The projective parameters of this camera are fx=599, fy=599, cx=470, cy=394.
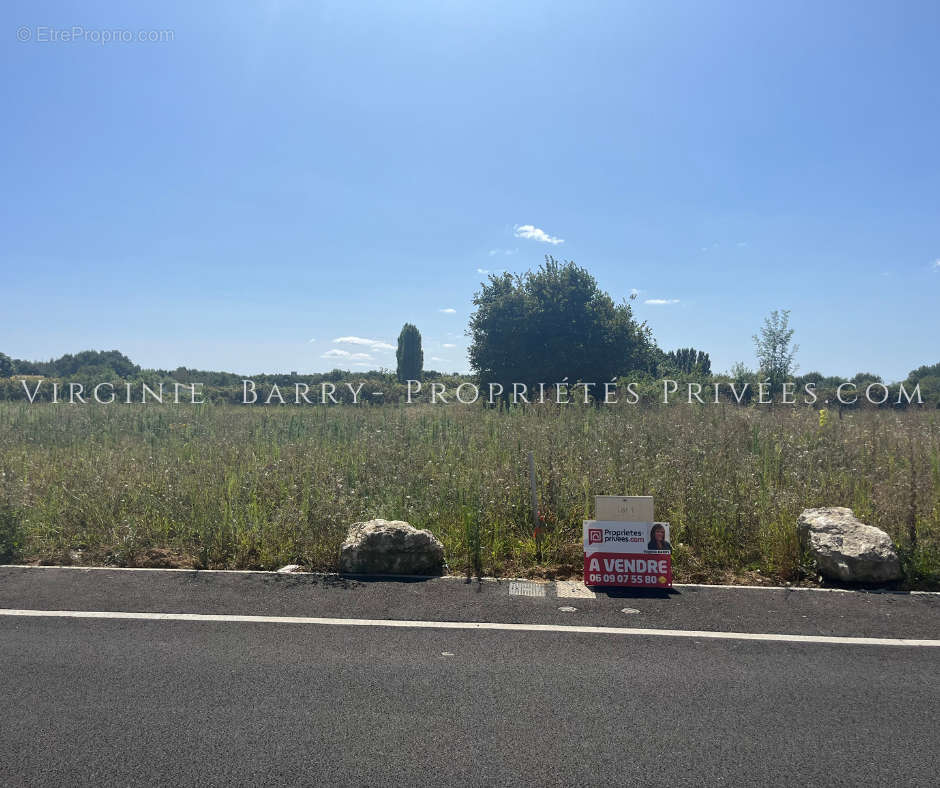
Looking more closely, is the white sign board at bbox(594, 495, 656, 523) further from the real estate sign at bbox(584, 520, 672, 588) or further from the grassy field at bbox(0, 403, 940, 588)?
the grassy field at bbox(0, 403, 940, 588)

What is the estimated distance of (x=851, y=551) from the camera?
5.86 meters

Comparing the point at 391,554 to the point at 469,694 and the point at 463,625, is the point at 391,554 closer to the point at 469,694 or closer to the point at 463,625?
the point at 463,625

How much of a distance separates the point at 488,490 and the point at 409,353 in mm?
46617

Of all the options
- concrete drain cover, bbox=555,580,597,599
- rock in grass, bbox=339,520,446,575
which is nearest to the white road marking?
concrete drain cover, bbox=555,580,597,599

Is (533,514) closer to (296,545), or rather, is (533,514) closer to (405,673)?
(296,545)

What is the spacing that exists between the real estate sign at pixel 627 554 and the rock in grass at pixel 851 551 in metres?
1.53

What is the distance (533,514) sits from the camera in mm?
7520

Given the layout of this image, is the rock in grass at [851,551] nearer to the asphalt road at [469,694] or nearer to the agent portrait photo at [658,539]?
the asphalt road at [469,694]

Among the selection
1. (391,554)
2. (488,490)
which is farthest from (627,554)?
(391,554)

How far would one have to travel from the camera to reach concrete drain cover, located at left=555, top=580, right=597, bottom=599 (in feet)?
18.6

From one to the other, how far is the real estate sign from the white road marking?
1.16m

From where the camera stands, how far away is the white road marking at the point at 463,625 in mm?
4609

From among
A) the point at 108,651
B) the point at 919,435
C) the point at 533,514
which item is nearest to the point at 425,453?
the point at 533,514

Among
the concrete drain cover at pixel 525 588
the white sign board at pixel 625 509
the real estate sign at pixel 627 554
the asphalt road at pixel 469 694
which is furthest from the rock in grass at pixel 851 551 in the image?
the concrete drain cover at pixel 525 588
